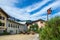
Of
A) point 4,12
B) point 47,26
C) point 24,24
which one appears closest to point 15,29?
point 24,24

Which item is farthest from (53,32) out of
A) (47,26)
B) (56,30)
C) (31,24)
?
(31,24)

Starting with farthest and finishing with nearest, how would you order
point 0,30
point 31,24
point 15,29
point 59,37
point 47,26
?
point 31,24 < point 15,29 < point 0,30 < point 47,26 < point 59,37

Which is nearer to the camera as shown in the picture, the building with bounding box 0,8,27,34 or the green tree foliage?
the green tree foliage

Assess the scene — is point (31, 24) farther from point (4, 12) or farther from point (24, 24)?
point (4, 12)

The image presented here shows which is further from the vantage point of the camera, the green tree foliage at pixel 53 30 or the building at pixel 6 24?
the building at pixel 6 24

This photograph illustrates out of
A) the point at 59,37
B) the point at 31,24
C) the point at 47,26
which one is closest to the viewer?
the point at 59,37

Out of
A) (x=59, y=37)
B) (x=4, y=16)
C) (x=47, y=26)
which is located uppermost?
(x=4, y=16)

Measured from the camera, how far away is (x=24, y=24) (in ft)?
224

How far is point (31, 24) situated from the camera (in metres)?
65.8

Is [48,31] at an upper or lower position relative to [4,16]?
lower

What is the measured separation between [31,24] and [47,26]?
58.8m

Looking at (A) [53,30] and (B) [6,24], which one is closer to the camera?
(A) [53,30]

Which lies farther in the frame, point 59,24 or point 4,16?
point 4,16

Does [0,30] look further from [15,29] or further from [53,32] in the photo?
[53,32]
